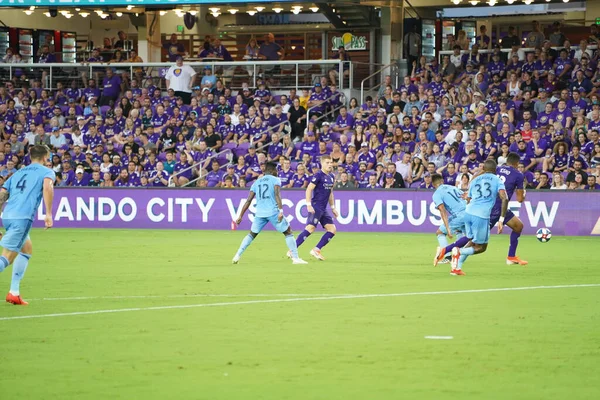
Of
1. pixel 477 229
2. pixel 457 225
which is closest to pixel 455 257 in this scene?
pixel 477 229

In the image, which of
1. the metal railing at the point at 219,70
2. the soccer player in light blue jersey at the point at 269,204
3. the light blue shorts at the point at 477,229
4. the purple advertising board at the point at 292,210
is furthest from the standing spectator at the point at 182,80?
the light blue shorts at the point at 477,229

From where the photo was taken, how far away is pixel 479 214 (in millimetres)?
16250

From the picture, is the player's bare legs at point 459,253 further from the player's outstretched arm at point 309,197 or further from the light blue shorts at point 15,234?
the light blue shorts at point 15,234

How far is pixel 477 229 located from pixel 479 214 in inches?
10.7

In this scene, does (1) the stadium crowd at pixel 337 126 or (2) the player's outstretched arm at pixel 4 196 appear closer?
(2) the player's outstretched arm at pixel 4 196

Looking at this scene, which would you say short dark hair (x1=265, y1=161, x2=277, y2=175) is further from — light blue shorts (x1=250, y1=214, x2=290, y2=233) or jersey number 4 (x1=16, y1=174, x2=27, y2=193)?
jersey number 4 (x1=16, y1=174, x2=27, y2=193)

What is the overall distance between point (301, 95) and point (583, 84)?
975cm

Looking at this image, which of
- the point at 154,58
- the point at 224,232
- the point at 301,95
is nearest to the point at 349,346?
the point at 224,232

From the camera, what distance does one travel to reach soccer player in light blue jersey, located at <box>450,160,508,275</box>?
52.8ft

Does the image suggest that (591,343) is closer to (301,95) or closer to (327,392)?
(327,392)

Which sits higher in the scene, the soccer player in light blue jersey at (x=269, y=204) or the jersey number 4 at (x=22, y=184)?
the jersey number 4 at (x=22, y=184)

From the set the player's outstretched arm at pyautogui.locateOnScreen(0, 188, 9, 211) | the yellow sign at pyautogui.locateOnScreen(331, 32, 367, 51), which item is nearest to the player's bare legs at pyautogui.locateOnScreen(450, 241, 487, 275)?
the player's outstretched arm at pyautogui.locateOnScreen(0, 188, 9, 211)

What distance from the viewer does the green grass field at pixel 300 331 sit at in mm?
7891

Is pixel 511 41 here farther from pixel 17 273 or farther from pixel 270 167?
pixel 17 273
